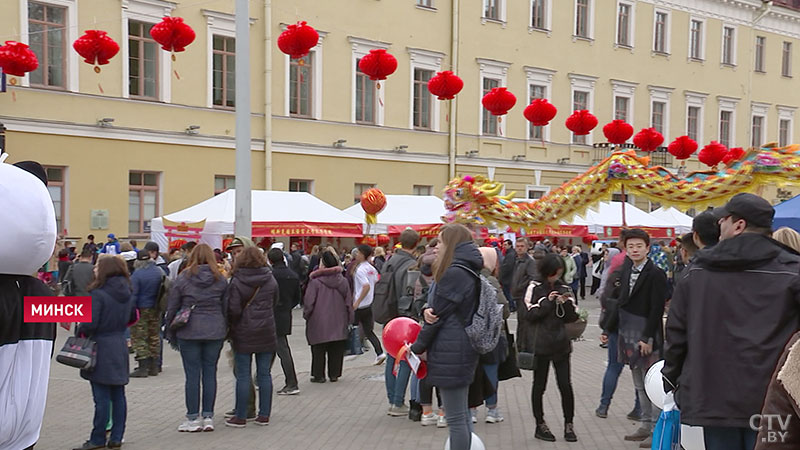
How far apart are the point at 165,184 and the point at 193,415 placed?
16007 mm

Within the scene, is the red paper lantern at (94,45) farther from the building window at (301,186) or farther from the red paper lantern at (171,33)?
the building window at (301,186)

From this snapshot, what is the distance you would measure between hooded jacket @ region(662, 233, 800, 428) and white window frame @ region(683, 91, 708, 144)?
34.4 metres

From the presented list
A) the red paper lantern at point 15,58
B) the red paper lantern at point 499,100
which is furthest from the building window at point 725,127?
the red paper lantern at point 15,58

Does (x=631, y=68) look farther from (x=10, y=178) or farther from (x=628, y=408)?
(x=10, y=178)

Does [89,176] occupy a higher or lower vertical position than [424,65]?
lower

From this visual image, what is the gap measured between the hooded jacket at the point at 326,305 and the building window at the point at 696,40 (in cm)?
3028

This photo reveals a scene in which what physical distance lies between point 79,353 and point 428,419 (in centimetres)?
330

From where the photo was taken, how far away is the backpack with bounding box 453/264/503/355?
5871 millimetres

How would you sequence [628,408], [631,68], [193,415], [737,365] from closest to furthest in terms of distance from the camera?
1. [737,365]
2. [193,415]
3. [628,408]
4. [631,68]

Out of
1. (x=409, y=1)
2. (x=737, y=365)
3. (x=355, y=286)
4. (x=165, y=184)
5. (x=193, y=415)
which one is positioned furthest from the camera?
(x=409, y=1)

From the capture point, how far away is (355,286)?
11977 millimetres

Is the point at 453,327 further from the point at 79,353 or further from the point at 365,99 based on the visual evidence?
the point at 365,99

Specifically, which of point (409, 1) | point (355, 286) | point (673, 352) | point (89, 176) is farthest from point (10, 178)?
point (409, 1)

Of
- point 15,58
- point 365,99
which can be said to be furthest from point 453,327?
point 365,99
